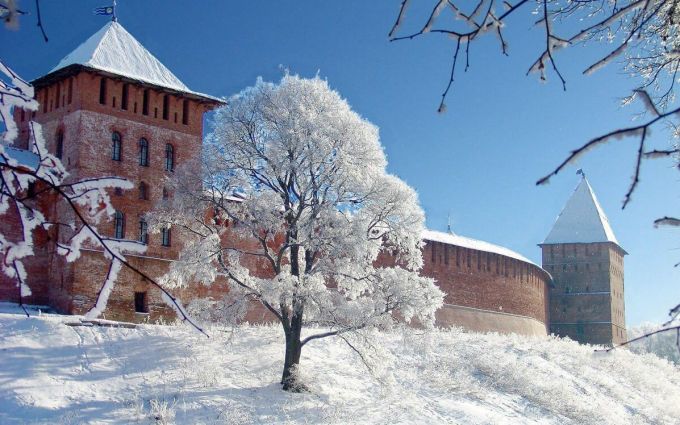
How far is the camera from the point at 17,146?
21.2 m

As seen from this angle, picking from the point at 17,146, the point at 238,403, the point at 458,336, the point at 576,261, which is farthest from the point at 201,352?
the point at 576,261

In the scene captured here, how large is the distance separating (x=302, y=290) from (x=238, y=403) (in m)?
2.30

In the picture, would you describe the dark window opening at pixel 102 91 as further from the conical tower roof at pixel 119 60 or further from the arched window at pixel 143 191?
the arched window at pixel 143 191

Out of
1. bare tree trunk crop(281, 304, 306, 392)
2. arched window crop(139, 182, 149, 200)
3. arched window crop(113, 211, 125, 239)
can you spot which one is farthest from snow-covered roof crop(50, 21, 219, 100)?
bare tree trunk crop(281, 304, 306, 392)

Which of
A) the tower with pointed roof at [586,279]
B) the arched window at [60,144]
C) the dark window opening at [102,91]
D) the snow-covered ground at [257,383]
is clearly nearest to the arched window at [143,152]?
the dark window opening at [102,91]

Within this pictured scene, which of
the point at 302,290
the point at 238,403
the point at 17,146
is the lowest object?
the point at 238,403

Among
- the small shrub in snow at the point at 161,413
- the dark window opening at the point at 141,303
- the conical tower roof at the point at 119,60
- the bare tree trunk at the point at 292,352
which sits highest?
the conical tower roof at the point at 119,60

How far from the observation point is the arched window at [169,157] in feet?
67.5

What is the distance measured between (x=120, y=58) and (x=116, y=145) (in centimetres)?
263

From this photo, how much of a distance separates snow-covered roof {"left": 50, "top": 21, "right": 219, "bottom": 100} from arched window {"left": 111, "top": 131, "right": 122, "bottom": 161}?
57.3 inches

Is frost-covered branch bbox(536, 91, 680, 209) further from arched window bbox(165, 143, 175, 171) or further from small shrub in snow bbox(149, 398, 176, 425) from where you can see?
arched window bbox(165, 143, 175, 171)

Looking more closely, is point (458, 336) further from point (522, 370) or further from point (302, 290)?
point (302, 290)

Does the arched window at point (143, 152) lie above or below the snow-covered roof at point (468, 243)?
above

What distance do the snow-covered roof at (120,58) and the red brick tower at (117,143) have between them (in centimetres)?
4
